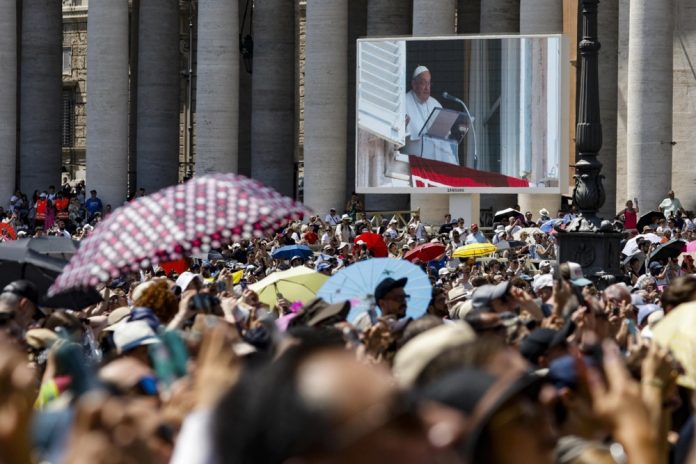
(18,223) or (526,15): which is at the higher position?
(526,15)

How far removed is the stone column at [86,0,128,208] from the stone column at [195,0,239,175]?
3.21 meters

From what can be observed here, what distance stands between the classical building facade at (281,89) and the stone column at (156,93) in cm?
5

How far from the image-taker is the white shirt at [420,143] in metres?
51.1

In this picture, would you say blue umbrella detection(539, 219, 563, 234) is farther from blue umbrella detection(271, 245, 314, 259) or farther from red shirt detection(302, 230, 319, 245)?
red shirt detection(302, 230, 319, 245)

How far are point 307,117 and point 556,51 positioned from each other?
12791mm

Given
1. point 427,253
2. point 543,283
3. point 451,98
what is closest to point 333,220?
point 451,98

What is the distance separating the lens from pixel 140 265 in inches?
527

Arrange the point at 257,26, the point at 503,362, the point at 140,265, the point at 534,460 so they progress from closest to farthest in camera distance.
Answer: the point at 534,460 < the point at 503,362 < the point at 140,265 < the point at 257,26

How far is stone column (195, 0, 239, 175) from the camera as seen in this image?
60.5m

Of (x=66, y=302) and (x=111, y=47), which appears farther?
(x=111, y=47)

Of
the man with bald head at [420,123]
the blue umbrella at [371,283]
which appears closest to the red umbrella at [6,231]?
the man with bald head at [420,123]

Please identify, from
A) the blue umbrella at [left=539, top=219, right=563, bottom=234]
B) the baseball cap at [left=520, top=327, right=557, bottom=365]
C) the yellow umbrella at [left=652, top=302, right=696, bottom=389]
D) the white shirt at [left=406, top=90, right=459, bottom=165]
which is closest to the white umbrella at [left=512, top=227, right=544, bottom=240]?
the blue umbrella at [left=539, top=219, right=563, bottom=234]

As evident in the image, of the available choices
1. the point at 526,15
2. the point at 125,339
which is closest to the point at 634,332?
the point at 125,339

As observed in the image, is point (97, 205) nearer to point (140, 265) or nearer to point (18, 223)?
point (18, 223)
